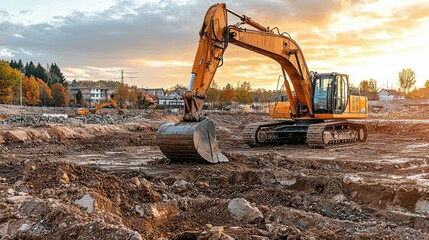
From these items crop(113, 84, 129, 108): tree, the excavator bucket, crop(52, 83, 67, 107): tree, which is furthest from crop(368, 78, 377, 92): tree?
the excavator bucket

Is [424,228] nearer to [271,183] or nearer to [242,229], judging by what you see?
[242,229]

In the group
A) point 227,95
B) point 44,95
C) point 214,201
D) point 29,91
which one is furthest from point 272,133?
point 44,95

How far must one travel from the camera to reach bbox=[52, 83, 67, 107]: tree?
8088cm

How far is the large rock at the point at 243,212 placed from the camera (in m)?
5.93

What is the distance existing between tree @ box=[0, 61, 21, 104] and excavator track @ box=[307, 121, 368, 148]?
57821 mm

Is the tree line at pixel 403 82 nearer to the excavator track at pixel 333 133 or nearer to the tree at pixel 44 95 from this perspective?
the tree at pixel 44 95

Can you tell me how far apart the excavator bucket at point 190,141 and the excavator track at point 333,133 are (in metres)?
5.81

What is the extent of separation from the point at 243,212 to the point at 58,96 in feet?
269

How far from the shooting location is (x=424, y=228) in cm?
594

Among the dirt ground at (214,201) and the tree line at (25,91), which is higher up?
the tree line at (25,91)

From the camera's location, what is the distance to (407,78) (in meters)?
95.2

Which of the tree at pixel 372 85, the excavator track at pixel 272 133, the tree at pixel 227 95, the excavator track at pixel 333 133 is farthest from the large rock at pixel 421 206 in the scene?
the tree at pixel 372 85

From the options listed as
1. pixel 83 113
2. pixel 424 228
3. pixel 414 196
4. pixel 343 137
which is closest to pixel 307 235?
pixel 424 228

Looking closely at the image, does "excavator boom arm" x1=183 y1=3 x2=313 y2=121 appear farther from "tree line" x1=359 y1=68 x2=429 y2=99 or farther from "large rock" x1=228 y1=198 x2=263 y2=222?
"tree line" x1=359 y1=68 x2=429 y2=99
